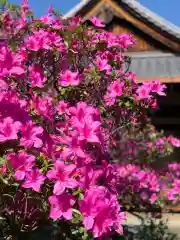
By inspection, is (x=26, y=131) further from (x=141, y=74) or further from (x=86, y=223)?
(x=141, y=74)

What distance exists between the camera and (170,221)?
24.8 ft

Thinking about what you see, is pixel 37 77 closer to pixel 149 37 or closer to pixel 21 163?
pixel 21 163

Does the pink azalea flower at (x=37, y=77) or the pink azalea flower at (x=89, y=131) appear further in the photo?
the pink azalea flower at (x=37, y=77)

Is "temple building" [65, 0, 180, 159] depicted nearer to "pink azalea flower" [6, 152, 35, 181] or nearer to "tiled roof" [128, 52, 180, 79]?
"tiled roof" [128, 52, 180, 79]

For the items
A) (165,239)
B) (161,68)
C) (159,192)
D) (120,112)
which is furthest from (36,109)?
(161,68)

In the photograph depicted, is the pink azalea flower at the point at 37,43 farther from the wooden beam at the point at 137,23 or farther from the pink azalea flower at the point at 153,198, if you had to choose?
the wooden beam at the point at 137,23

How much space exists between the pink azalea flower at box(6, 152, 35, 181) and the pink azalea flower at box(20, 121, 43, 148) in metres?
0.06

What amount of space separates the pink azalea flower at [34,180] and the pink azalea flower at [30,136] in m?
0.11

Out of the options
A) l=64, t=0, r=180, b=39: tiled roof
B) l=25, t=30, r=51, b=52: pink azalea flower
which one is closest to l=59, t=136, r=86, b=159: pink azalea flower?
l=25, t=30, r=51, b=52: pink azalea flower

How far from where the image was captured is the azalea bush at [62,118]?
5.72 ft

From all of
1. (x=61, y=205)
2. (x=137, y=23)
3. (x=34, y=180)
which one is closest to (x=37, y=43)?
(x=34, y=180)

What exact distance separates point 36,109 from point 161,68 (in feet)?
20.8

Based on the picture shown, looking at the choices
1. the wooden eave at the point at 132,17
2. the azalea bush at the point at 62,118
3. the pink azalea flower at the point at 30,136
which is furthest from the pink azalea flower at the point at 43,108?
the wooden eave at the point at 132,17

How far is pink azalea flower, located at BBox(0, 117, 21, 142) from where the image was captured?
179cm
